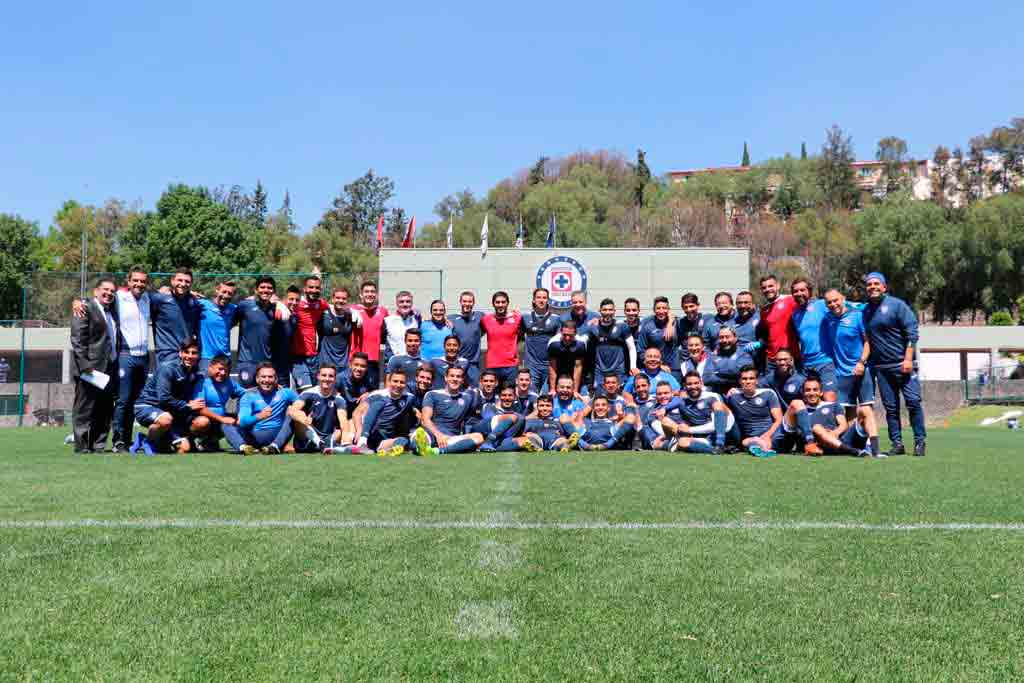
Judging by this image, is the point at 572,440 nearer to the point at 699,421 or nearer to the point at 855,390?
the point at 699,421

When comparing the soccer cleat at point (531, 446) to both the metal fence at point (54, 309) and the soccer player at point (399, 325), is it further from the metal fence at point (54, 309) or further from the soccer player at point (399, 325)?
the metal fence at point (54, 309)

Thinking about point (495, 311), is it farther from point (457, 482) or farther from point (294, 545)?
point (294, 545)

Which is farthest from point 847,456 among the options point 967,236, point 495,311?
point 967,236

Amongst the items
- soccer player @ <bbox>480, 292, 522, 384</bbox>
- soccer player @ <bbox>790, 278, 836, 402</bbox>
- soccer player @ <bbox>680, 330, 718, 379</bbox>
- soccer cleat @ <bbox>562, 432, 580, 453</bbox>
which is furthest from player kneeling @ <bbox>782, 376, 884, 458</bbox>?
soccer player @ <bbox>480, 292, 522, 384</bbox>

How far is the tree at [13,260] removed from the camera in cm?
5747

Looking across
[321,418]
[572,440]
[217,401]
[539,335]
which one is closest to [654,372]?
[572,440]

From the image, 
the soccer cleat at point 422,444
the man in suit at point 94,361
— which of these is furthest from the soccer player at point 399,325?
the man in suit at point 94,361

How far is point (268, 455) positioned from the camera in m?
9.55

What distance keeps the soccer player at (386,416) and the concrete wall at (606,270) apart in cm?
1749

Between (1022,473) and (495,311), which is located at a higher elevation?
(495,311)

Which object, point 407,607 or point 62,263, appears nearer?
point 407,607

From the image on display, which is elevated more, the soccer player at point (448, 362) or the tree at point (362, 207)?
the tree at point (362, 207)

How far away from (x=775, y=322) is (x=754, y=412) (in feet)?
3.70

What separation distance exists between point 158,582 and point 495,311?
8.41 meters
